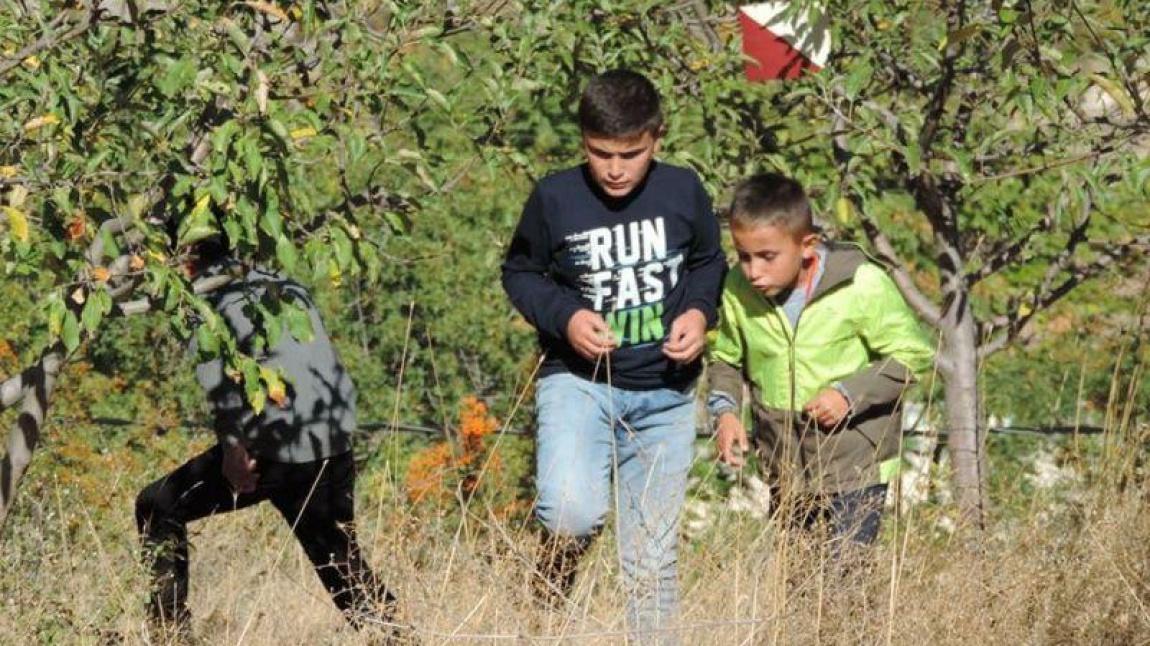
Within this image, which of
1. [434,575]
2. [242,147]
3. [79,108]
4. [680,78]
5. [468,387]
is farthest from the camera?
[468,387]

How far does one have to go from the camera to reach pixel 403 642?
175 inches

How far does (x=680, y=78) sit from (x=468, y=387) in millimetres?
2169

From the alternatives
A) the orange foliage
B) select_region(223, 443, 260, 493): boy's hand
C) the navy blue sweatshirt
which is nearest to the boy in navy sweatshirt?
the navy blue sweatshirt

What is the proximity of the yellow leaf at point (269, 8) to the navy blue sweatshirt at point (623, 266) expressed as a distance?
76 centimetres

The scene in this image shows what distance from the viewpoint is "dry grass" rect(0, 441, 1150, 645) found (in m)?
4.46

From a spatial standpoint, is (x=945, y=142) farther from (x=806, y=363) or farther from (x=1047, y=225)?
(x=806, y=363)

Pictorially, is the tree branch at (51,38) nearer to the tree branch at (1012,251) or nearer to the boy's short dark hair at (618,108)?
the boy's short dark hair at (618,108)

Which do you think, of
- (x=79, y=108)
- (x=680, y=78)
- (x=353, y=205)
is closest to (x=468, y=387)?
(x=680, y=78)

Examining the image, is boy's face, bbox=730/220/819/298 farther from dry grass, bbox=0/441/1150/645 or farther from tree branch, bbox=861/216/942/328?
tree branch, bbox=861/216/942/328

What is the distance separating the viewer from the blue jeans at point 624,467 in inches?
185

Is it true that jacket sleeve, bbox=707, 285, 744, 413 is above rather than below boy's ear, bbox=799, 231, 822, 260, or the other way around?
below

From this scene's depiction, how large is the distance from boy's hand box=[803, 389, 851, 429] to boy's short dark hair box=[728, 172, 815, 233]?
38 cm

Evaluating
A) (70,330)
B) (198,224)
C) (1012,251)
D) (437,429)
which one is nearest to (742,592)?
(198,224)

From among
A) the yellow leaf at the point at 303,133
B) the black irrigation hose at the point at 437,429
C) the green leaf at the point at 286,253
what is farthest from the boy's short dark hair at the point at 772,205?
the black irrigation hose at the point at 437,429
